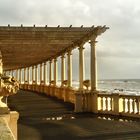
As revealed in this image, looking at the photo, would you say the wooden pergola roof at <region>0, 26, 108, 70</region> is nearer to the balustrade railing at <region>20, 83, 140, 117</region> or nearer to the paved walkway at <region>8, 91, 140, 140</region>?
the balustrade railing at <region>20, 83, 140, 117</region>

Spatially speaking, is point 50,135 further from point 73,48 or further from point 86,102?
point 73,48


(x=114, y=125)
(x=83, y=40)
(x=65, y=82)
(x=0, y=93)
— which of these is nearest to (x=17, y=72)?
(x=65, y=82)

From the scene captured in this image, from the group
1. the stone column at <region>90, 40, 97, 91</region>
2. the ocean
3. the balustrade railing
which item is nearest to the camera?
the balustrade railing

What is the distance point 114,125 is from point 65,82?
39.8 ft

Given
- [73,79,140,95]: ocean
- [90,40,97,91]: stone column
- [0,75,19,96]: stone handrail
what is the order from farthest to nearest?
[73,79,140,95]: ocean, [90,40,97,91]: stone column, [0,75,19,96]: stone handrail

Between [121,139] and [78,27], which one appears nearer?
[121,139]

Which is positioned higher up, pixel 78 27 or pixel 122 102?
pixel 78 27

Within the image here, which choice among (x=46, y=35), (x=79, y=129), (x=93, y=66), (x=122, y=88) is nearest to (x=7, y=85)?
(x=79, y=129)

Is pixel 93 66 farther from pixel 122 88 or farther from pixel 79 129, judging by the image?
pixel 122 88

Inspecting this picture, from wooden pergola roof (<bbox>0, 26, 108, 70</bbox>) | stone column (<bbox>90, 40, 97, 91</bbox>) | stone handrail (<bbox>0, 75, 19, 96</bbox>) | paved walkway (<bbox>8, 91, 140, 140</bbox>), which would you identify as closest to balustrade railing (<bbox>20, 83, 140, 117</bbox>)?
stone column (<bbox>90, 40, 97, 91</bbox>)

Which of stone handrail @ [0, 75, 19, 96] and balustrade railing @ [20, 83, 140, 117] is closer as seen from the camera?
stone handrail @ [0, 75, 19, 96]

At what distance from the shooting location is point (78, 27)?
1616 cm

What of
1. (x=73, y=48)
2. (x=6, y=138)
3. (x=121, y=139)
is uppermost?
(x=73, y=48)

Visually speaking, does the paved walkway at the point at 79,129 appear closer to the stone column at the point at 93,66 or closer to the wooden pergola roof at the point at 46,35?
the stone column at the point at 93,66
